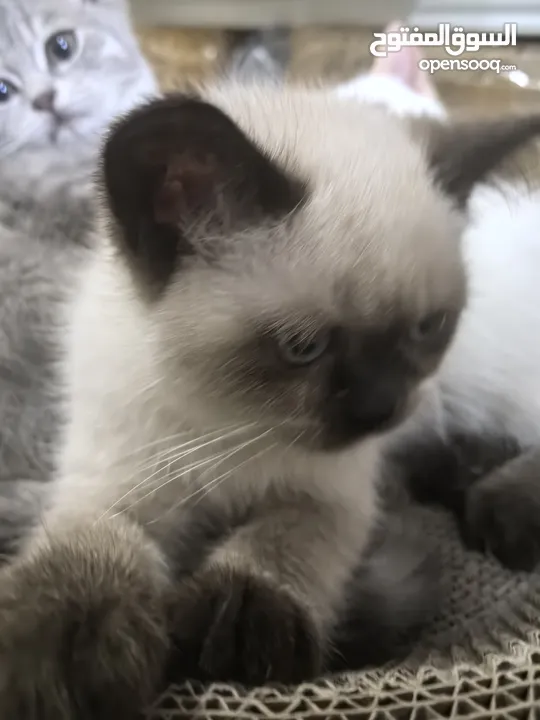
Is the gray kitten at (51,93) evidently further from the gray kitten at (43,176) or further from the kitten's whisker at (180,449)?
the kitten's whisker at (180,449)

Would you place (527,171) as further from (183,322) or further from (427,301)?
(183,322)

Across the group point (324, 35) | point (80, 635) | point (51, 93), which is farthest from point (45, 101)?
point (324, 35)

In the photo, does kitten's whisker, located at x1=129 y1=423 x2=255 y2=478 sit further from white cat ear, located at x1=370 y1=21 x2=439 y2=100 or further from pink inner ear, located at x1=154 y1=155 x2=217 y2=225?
white cat ear, located at x1=370 y1=21 x2=439 y2=100

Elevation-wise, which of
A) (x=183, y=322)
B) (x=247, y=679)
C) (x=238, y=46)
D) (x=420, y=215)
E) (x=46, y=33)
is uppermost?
(x=238, y=46)

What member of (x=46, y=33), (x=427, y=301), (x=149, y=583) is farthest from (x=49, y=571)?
(x=46, y=33)

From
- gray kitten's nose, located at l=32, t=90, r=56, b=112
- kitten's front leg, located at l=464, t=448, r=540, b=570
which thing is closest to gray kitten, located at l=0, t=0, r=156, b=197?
gray kitten's nose, located at l=32, t=90, r=56, b=112

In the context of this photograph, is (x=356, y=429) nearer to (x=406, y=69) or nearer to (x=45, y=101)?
(x=45, y=101)
